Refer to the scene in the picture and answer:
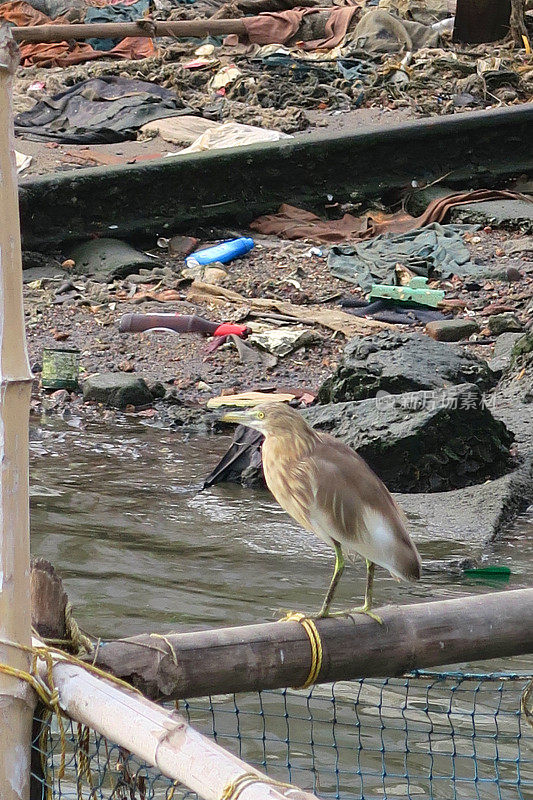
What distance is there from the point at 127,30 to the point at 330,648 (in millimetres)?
14988

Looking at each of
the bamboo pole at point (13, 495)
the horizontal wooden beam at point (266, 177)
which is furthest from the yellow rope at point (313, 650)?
the horizontal wooden beam at point (266, 177)

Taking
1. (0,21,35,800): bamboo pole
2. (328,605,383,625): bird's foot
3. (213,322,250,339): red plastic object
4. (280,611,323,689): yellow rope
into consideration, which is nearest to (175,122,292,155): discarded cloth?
(213,322,250,339): red plastic object

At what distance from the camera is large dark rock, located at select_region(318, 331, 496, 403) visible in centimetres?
738

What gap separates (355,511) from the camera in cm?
279

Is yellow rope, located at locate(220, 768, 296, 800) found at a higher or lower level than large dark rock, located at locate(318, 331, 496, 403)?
higher

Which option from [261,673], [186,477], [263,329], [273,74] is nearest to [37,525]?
[186,477]

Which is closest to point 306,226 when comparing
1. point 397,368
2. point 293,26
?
point 397,368

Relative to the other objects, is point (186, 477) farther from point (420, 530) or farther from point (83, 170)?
point (83, 170)

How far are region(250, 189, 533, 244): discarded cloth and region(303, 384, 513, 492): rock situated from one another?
13.8 feet

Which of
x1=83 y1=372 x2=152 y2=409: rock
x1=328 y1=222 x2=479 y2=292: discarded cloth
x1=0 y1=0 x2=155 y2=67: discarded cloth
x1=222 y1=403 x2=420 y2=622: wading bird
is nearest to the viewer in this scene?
x1=222 y1=403 x2=420 y2=622: wading bird

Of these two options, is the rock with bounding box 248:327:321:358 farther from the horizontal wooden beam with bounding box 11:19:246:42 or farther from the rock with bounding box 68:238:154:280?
the horizontal wooden beam with bounding box 11:19:246:42

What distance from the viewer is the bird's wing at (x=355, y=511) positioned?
2.77 m

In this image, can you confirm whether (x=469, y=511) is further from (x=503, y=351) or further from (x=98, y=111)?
(x=98, y=111)

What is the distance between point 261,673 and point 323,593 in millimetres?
2990
